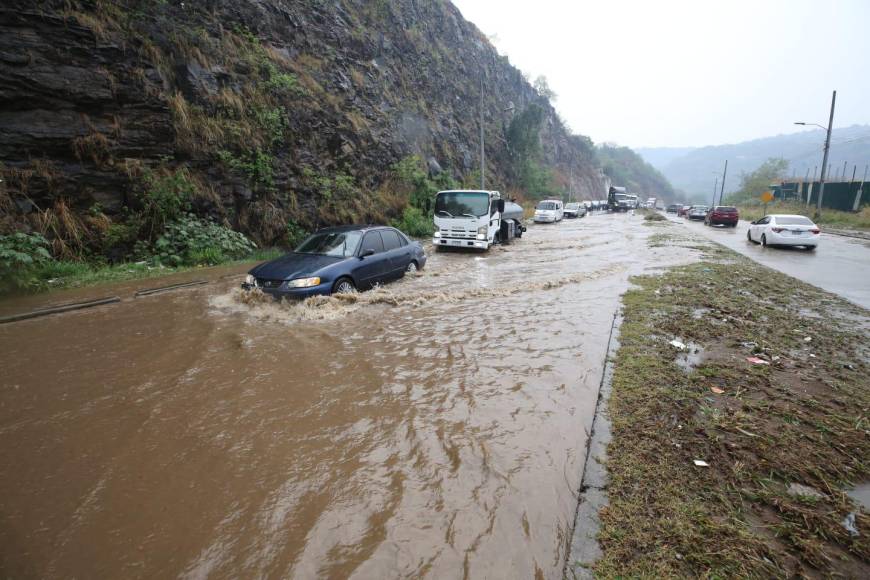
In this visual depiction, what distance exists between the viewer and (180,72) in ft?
44.4

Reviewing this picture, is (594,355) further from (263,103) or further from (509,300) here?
(263,103)

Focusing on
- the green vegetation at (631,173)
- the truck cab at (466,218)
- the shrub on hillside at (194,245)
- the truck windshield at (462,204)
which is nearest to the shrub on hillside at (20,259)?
the shrub on hillside at (194,245)

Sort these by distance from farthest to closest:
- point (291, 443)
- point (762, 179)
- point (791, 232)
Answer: point (762, 179)
point (791, 232)
point (291, 443)

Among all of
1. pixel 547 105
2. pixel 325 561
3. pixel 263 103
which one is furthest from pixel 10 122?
pixel 547 105

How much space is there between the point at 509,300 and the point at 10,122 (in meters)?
12.0

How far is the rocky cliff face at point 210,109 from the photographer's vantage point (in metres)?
10.2

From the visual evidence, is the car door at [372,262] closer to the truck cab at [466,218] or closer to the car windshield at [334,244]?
the car windshield at [334,244]

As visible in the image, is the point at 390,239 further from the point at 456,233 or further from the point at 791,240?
the point at 791,240

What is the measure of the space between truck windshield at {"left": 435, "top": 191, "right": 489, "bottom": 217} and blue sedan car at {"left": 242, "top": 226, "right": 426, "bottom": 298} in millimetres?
5248

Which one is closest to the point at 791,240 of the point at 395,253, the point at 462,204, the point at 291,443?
the point at 462,204

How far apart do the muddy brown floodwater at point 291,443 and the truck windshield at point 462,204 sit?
8533 millimetres

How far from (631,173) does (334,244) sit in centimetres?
14161

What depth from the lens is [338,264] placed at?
7953 mm

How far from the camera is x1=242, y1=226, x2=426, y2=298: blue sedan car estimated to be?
741 centimetres
